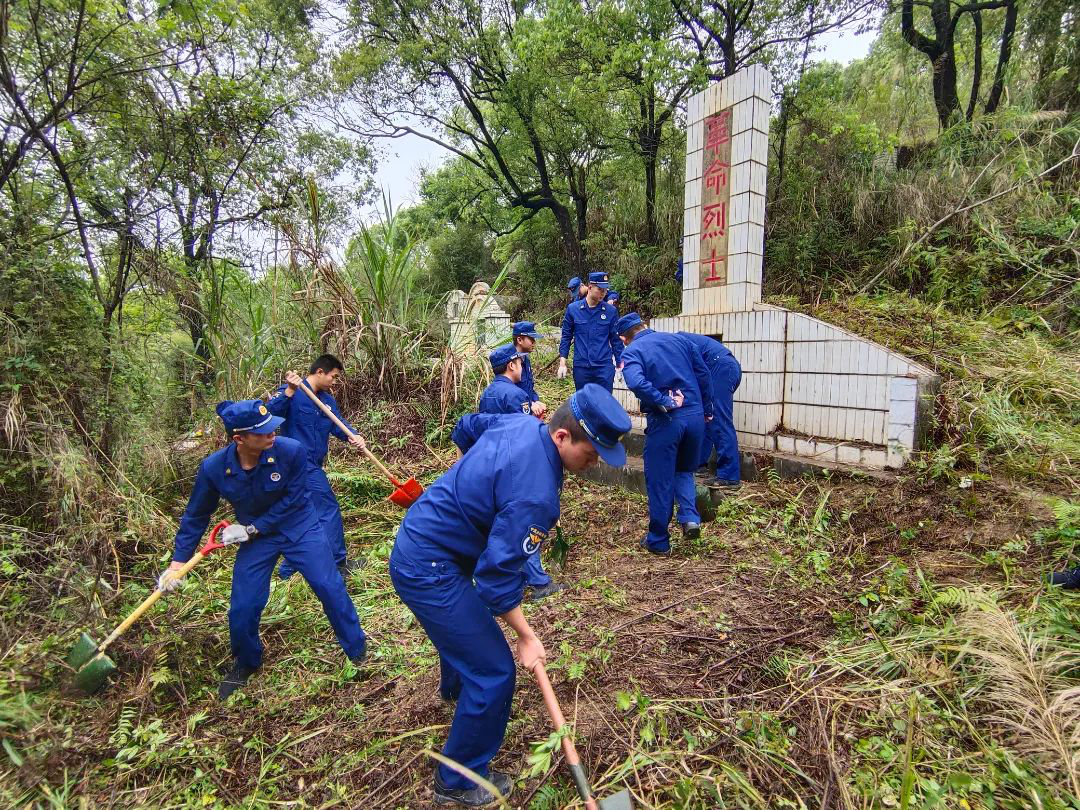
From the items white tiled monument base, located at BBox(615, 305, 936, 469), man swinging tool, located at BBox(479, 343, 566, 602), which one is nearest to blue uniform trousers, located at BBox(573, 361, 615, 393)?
white tiled monument base, located at BBox(615, 305, 936, 469)

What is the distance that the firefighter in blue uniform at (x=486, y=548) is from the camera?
1.88 metres

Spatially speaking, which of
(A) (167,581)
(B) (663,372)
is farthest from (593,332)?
(A) (167,581)

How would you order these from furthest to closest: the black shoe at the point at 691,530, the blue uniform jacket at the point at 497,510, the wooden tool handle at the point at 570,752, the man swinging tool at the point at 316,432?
the man swinging tool at the point at 316,432 → the black shoe at the point at 691,530 → the blue uniform jacket at the point at 497,510 → the wooden tool handle at the point at 570,752

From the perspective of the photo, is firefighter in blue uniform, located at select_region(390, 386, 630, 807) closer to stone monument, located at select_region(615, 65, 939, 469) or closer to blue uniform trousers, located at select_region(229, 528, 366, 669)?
blue uniform trousers, located at select_region(229, 528, 366, 669)

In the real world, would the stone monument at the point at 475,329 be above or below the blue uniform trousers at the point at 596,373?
above

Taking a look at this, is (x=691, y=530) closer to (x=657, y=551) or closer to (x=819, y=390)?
(x=657, y=551)

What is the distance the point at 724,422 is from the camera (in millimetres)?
4828

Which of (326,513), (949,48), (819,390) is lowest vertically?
(326,513)

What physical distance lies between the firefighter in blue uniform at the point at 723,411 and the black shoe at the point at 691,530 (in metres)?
0.96

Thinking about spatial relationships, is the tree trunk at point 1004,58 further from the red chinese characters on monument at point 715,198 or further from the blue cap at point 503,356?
the blue cap at point 503,356

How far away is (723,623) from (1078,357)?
409 centimetres

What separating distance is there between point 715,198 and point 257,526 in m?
5.09

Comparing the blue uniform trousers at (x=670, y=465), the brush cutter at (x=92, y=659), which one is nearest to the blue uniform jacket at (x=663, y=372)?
the blue uniform trousers at (x=670, y=465)

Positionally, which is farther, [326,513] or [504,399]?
[326,513]
